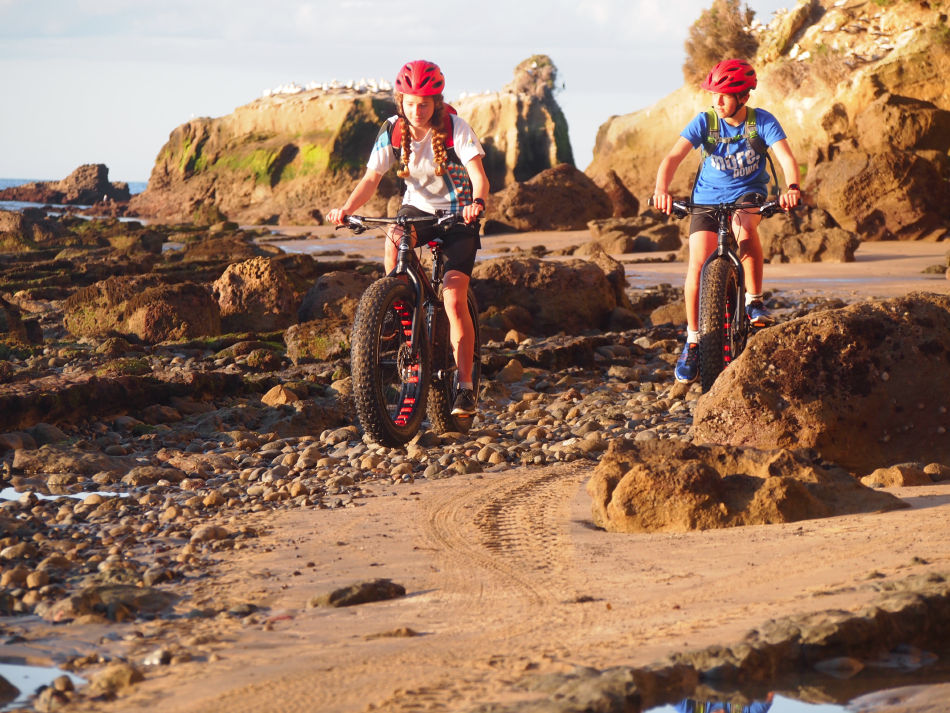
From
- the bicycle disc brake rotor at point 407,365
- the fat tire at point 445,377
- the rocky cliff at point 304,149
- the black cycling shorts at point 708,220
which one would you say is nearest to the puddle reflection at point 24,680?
the bicycle disc brake rotor at point 407,365

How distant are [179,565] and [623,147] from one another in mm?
34315

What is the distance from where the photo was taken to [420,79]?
655 centimetres

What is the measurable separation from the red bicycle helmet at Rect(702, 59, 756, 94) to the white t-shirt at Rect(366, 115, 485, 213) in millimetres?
1664

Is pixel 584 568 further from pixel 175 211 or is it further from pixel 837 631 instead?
pixel 175 211

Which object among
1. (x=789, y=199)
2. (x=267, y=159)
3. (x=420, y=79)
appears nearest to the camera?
(x=420, y=79)

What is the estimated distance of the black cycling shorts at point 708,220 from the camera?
7.61 metres

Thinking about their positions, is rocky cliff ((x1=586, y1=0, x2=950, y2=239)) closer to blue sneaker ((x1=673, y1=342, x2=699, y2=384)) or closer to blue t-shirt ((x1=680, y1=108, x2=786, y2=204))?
blue t-shirt ((x1=680, y1=108, x2=786, y2=204))

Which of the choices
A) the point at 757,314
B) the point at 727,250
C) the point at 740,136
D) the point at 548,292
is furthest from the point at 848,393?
the point at 548,292

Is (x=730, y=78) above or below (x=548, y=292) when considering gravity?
above

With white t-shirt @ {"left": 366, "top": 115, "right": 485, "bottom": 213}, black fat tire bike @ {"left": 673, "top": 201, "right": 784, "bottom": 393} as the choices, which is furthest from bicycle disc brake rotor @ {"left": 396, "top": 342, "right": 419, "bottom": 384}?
black fat tire bike @ {"left": 673, "top": 201, "right": 784, "bottom": 393}

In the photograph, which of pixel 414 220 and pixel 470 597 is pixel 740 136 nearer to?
pixel 414 220

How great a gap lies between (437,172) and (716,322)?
2114 mm

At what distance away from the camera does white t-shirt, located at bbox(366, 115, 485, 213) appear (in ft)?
22.2

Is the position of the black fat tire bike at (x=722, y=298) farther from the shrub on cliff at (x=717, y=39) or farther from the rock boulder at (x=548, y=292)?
the shrub on cliff at (x=717, y=39)
